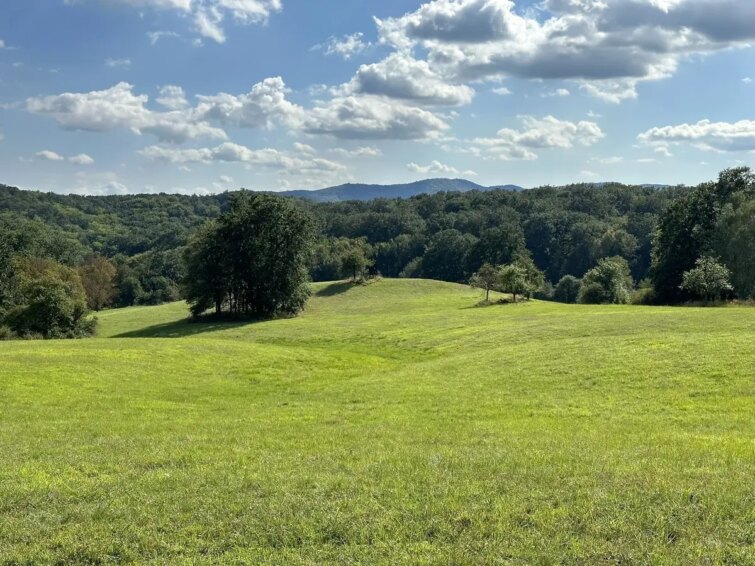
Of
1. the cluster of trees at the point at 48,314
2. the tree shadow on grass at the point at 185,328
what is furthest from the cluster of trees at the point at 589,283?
the cluster of trees at the point at 48,314

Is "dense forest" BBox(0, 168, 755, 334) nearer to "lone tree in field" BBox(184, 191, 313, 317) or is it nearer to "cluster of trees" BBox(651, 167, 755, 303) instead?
"cluster of trees" BBox(651, 167, 755, 303)

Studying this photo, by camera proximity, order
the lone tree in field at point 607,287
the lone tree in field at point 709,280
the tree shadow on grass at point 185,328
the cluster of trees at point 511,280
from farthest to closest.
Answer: the lone tree in field at point 607,287, the cluster of trees at point 511,280, the lone tree in field at point 709,280, the tree shadow on grass at point 185,328

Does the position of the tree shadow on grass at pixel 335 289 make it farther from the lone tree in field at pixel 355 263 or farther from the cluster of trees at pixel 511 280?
the cluster of trees at pixel 511 280

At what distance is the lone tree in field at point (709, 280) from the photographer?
2640 inches

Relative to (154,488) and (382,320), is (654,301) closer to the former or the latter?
(382,320)

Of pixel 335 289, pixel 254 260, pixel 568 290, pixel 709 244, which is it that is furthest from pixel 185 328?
pixel 568 290

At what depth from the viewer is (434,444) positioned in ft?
51.6

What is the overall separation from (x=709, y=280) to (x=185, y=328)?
6197cm

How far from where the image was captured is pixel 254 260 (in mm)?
76500

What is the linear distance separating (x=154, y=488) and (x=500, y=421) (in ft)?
36.9

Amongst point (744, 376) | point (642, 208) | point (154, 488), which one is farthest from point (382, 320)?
point (642, 208)

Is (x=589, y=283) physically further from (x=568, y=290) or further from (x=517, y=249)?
(x=517, y=249)

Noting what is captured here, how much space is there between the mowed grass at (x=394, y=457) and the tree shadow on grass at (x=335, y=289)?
65.9 metres

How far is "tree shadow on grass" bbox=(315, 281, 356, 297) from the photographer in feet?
332
